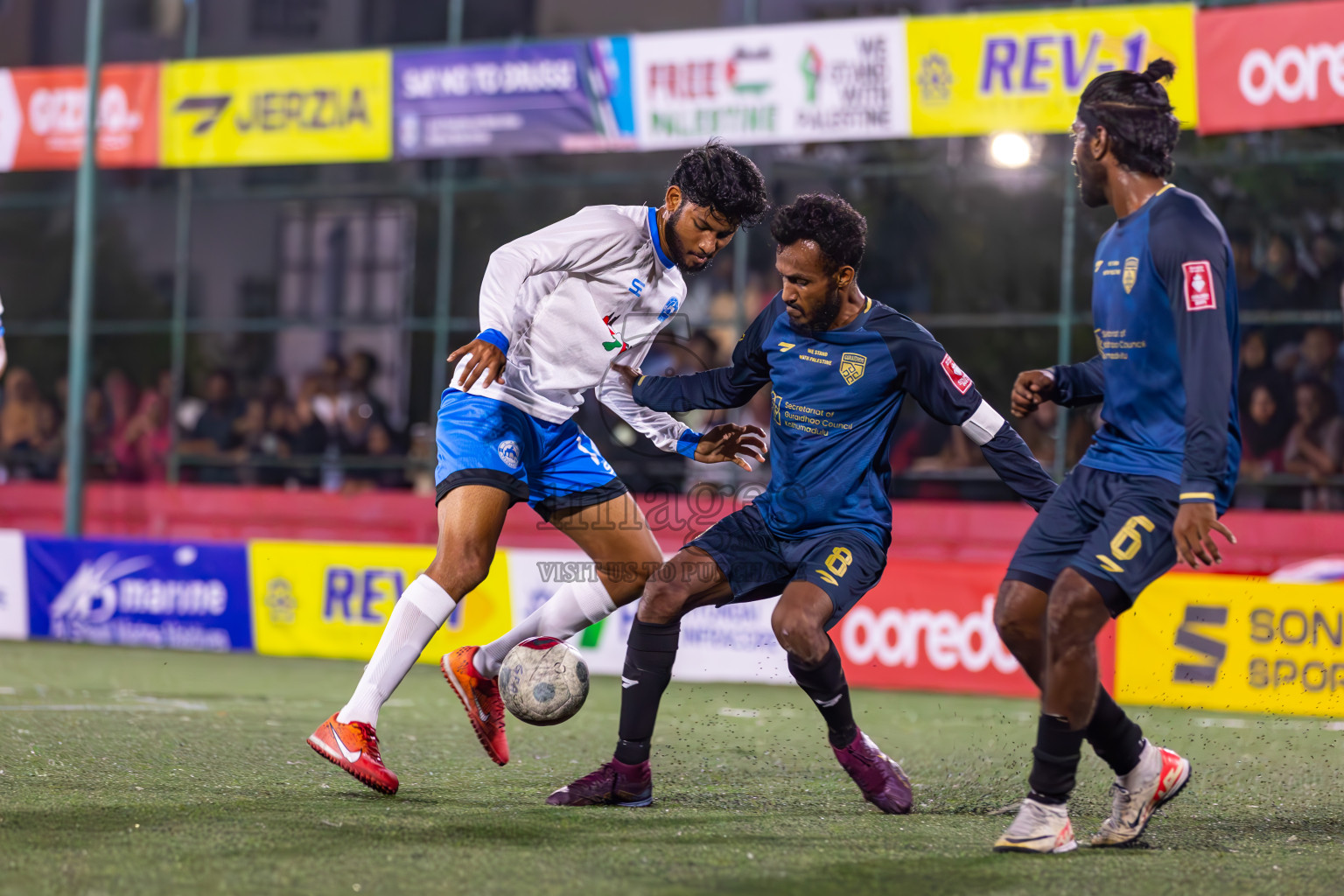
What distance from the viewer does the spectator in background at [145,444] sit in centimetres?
1725

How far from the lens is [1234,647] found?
9484 millimetres

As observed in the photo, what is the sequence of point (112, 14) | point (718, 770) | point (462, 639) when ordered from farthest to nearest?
point (112, 14) → point (462, 639) → point (718, 770)

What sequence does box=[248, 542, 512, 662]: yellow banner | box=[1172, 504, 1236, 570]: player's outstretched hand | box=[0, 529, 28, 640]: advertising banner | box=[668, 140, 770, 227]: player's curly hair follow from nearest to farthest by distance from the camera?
box=[1172, 504, 1236, 570]: player's outstretched hand
box=[668, 140, 770, 227]: player's curly hair
box=[248, 542, 512, 662]: yellow banner
box=[0, 529, 28, 640]: advertising banner

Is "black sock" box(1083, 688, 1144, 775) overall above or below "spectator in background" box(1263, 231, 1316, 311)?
below

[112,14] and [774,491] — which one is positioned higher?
[112,14]

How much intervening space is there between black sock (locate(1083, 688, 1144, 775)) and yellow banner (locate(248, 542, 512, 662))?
22.3 feet

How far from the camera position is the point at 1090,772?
21.4ft

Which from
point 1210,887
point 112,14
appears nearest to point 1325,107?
point 1210,887

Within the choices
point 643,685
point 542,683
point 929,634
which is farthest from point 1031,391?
point 929,634

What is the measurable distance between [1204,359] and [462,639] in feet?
25.6

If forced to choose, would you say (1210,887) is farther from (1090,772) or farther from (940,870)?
(1090,772)

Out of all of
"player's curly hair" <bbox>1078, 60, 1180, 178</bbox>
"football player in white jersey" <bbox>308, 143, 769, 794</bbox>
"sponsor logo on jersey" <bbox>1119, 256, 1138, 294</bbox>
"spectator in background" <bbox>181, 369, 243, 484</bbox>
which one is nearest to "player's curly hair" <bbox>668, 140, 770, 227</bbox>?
"football player in white jersey" <bbox>308, 143, 769, 794</bbox>

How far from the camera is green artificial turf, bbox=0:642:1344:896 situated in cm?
406

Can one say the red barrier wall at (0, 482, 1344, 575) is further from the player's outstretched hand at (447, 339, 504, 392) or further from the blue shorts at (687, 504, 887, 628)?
the player's outstretched hand at (447, 339, 504, 392)
